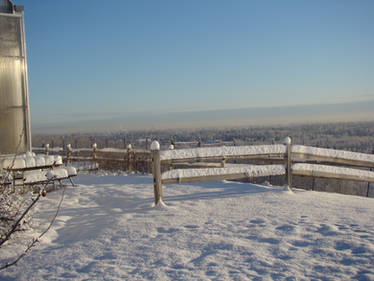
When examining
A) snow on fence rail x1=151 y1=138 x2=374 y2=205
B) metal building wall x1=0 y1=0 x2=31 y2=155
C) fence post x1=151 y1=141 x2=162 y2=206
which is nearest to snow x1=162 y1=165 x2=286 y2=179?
snow on fence rail x1=151 y1=138 x2=374 y2=205

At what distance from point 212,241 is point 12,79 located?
23.6 feet

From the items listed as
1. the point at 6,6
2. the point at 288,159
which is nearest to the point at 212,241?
the point at 288,159

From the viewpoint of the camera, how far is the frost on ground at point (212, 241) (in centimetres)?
296

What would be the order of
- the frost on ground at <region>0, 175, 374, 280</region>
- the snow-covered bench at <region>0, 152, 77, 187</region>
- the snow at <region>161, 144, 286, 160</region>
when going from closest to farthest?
the frost on ground at <region>0, 175, 374, 280</region>
the snow at <region>161, 144, 286, 160</region>
the snow-covered bench at <region>0, 152, 77, 187</region>

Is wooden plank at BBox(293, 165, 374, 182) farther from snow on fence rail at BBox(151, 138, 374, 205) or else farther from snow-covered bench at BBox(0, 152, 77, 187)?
snow-covered bench at BBox(0, 152, 77, 187)

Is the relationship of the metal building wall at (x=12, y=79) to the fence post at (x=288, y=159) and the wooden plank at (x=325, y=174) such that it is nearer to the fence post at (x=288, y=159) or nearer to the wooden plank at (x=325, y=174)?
the fence post at (x=288, y=159)

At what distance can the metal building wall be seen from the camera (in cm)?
794

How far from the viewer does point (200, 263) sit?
3.12 meters

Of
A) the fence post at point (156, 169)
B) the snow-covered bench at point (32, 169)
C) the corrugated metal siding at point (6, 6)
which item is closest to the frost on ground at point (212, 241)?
the fence post at point (156, 169)

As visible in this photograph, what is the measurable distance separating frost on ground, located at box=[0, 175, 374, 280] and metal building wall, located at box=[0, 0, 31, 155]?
327 cm

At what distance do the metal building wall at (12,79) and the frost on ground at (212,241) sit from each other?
327 centimetres

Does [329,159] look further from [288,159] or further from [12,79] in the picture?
[12,79]

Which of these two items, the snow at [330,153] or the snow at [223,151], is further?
the snow at [330,153]

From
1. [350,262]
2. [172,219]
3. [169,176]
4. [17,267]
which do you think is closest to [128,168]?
[169,176]
